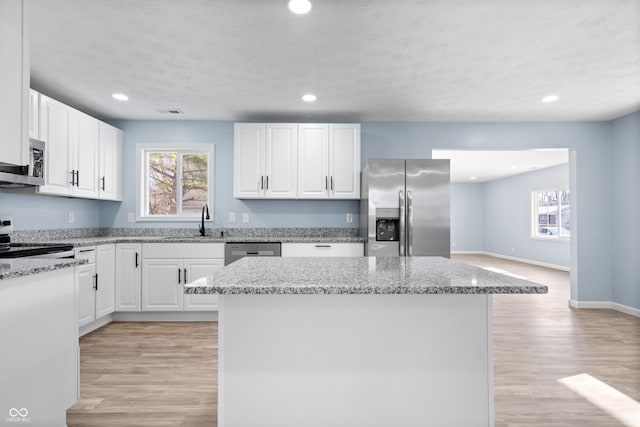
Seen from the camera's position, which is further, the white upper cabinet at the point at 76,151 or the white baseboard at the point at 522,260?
the white baseboard at the point at 522,260

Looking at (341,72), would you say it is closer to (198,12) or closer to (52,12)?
(198,12)

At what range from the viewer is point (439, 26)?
2266 mm

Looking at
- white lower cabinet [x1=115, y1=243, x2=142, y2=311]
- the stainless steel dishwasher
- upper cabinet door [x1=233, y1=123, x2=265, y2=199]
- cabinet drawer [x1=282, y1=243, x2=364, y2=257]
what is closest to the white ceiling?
cabinet drawer [x1=282, y1=243, x2=364, y2=257]

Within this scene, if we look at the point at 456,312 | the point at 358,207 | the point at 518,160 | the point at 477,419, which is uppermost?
the point at 518,160

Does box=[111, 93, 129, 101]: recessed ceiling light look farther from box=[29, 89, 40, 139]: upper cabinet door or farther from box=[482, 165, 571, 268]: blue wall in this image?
box=[482, 165, 571, 268]: blue wall

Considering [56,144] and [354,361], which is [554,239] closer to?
[354,361]

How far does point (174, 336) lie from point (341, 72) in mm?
2950

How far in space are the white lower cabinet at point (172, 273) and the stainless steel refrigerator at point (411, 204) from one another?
5.94 feet

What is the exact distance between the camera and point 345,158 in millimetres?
4066

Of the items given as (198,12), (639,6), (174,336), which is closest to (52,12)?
(198,12)

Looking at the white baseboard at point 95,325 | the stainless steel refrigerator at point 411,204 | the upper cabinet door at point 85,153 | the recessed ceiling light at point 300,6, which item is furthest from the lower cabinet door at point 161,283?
the recessed ceiling light at point 300,6

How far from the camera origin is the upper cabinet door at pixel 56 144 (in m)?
3.08

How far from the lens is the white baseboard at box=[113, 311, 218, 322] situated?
3883mm

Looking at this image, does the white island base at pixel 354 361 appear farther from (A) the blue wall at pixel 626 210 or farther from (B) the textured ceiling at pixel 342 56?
(A) the blue wall at pixel 626 210
